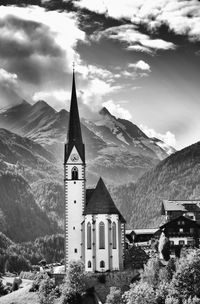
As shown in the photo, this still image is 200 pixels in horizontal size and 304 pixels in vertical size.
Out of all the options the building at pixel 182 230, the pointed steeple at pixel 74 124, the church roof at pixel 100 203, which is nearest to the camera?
the church roof at pixel 100 203

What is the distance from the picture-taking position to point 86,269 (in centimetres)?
11506

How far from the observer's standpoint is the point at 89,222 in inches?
4651

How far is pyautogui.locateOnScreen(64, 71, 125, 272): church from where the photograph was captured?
379 feet

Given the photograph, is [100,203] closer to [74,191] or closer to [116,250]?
[74,191]

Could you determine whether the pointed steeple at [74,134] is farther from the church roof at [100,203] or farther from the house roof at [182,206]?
the house roof at [182,206]

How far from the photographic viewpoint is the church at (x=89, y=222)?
116 m

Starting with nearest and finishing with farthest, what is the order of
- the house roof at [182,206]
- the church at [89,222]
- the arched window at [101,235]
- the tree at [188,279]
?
the tree at [188,279]
the church at [89,222]
the arched window at [101,235]
the house roof at [182,206]

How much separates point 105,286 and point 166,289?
21204mm

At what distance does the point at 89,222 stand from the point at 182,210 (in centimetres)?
2797

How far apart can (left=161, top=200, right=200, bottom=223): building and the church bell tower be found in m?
24.1

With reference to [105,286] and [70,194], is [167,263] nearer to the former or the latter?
[105,286]

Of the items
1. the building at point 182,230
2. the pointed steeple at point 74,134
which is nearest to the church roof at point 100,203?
the pointed steeple at point 74,134

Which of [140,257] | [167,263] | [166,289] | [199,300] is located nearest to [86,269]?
[140,257]

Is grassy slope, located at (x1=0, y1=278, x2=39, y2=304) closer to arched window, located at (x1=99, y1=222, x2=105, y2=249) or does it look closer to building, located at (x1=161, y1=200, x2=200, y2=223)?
arched window, located at (x1=99, y1=222, x2=105, y2=249)
